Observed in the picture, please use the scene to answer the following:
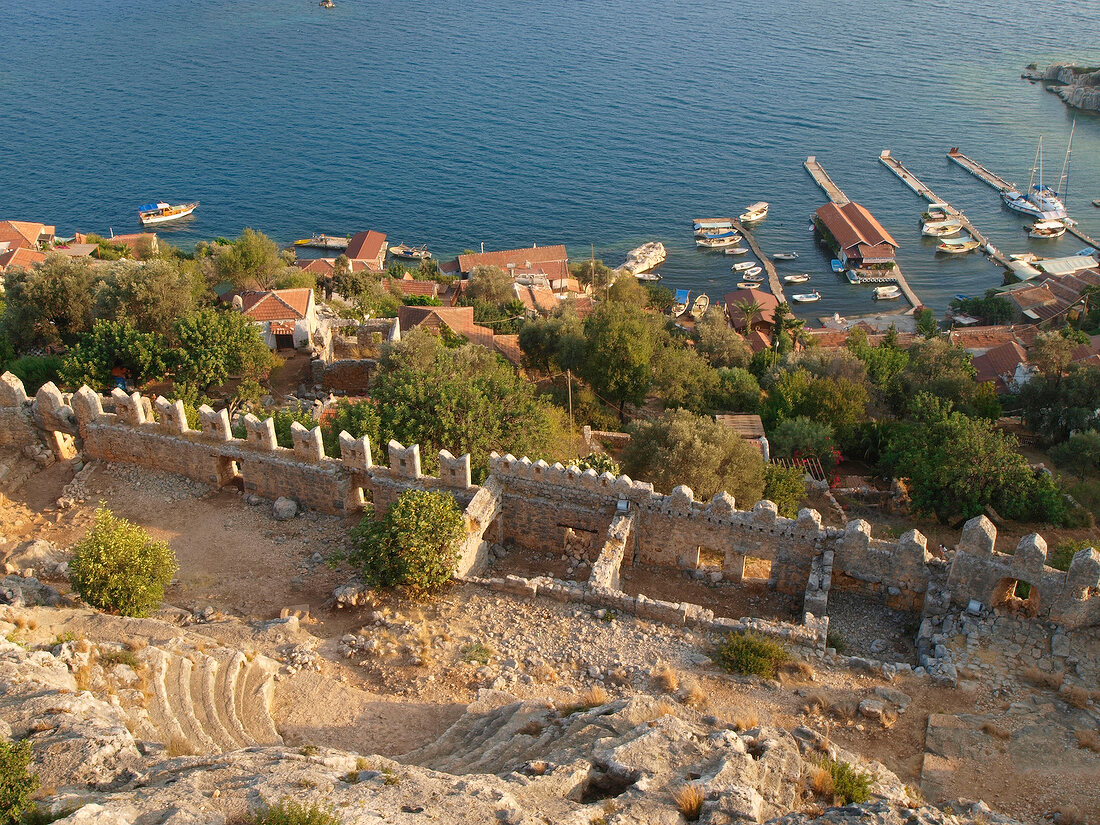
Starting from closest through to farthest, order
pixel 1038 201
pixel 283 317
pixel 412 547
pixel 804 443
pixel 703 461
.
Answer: pixel 412 547 < pixel 703 461 < pixel 804 443 < pixel 283 317 < pixel 1038 201

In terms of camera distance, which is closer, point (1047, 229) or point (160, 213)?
point (1047, 229)

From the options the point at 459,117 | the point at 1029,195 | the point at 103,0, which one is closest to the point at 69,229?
the point at 459,117

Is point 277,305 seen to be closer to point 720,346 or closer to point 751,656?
point 720,346

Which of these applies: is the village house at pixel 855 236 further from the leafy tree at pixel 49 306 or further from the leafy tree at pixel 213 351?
the leafy tree at pixel 49 306

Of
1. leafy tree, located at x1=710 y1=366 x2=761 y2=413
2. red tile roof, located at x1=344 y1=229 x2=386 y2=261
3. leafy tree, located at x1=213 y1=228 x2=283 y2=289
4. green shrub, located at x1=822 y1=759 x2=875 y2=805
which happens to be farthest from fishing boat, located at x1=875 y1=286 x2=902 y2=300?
green shrub, located at x1=822 y1=759 x2=875 y2=805

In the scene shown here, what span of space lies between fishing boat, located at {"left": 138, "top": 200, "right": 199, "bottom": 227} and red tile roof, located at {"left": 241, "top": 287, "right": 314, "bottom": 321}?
57.9 m

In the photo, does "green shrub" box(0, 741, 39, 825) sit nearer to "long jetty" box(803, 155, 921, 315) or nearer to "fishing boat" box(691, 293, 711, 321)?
"fishing boat" box(691, 293, 711, 321)

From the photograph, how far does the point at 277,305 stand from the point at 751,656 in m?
30.7

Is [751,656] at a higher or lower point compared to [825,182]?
higher

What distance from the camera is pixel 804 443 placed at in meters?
34.7

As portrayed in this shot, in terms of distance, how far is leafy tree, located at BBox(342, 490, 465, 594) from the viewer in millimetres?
19828

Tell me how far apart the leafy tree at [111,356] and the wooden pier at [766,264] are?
57416 millimetres

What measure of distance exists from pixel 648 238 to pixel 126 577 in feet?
262

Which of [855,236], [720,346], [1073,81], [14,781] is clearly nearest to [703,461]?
[14,781]
